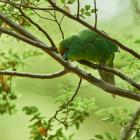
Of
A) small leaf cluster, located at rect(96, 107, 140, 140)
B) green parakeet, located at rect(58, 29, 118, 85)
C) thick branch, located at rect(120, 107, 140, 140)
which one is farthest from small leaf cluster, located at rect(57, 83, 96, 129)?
green parakeet, located at rect(58, 29, 118, 85)

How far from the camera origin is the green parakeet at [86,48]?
113 cm

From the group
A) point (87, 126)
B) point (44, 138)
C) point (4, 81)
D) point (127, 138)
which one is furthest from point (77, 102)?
point (87, 126)

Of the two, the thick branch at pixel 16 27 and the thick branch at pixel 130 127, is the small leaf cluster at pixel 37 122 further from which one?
the thick branch at pixel 16 27

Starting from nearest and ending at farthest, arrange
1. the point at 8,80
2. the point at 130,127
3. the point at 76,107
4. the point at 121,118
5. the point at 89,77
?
the point at 89,77, the point at 130,127, the point at 121,118, the point at 76,107, the point at 8,80

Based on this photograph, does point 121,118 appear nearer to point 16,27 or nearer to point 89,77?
point 89,77

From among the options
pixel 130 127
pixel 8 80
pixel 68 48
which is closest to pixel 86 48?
pixel 68 48

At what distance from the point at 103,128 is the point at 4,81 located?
6.05ft

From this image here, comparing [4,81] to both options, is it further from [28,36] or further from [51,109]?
[51,109]

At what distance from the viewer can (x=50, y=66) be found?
4.05m

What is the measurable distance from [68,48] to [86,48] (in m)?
0.05

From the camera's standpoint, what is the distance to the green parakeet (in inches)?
44.4

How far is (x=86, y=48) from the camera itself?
114 cm

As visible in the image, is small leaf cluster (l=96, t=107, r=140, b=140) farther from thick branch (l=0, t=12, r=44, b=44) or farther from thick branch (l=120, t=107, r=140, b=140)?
thick branch (l=0, t=12, r=44, b=44)

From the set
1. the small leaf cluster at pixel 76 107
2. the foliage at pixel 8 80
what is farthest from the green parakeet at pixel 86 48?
the foliage at pixel 8 80
